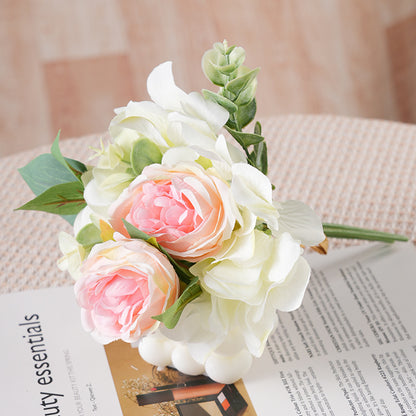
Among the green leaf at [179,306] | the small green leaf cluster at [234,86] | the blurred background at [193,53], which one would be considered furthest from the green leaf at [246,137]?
the blurred background at [193,53]

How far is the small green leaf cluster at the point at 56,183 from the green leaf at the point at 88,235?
0.12ft

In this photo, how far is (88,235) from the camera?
1.52 feet

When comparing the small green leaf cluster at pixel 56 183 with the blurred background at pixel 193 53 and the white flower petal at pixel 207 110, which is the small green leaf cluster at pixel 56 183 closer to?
the white flower petal at pixel 207 110

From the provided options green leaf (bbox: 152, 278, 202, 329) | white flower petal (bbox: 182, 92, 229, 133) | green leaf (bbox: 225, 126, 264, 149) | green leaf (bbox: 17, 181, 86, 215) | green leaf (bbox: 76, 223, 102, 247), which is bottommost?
green leaf (bbox: 152, 278, 202, 329)

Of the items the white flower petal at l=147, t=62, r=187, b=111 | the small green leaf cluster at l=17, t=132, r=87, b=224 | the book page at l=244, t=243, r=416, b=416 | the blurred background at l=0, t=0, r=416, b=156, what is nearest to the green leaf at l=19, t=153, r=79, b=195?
the small green leaf cluster at l=17, t=132, r=87, b=224

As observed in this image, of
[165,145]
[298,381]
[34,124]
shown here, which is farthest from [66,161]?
[34,124]

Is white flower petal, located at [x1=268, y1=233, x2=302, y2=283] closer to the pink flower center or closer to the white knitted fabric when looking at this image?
the pink flower center

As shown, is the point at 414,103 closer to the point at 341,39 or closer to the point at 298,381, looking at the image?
the point at 341,39

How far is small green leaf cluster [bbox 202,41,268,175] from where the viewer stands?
16.8 inches

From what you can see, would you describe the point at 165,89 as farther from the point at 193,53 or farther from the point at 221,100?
the point at 193,53

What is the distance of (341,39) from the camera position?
1.62 meters

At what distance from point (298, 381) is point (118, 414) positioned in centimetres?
14

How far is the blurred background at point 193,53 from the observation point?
1.47 meters

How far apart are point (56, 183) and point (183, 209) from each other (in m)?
0.14
